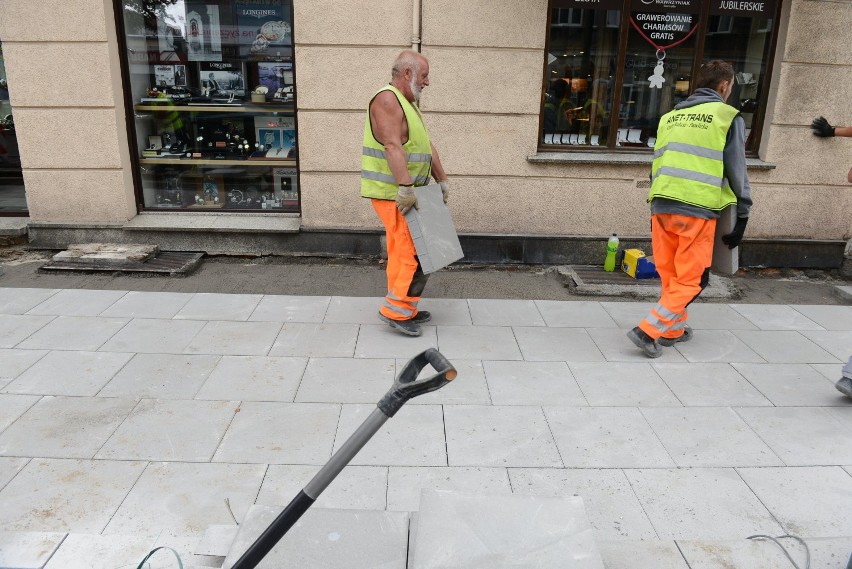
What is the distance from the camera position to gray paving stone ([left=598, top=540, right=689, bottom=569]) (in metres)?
2.52

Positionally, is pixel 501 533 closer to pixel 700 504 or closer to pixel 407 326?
pixel 700 504

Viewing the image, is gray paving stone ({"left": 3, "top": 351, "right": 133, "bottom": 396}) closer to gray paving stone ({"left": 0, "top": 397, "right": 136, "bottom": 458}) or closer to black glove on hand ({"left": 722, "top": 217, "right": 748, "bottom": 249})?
gray paving stone ({"left": 0, "top": 397, "right": 136, "bottom": 458})

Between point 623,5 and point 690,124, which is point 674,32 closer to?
point 623,5

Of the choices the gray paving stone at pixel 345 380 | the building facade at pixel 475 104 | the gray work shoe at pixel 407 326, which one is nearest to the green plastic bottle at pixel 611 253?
the building facade at pixel 475 104

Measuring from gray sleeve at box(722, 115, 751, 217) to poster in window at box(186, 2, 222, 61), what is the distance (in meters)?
5.03

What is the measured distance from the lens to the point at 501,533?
2344 millimetres

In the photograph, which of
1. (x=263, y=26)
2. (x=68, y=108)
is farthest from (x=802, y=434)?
(x=68, y=108)

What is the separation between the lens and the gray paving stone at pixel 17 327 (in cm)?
466

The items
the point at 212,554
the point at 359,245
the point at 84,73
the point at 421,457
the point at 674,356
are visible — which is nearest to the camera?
the point at 212,554

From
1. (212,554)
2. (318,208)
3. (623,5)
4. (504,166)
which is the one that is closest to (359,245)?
(318,208)

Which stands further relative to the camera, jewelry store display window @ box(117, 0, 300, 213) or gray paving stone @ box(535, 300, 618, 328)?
jewelry store display window @ box(117, 0, 300, 213)

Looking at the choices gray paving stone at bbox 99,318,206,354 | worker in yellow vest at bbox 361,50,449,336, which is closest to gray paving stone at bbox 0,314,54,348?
gray paving stone at bbox 99,318,206,354

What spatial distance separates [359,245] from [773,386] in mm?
3940

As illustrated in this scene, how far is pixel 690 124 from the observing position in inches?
171
